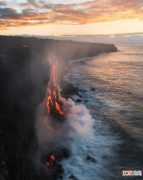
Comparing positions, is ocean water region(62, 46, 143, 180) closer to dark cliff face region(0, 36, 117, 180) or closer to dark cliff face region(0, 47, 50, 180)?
dark cliff face region(0, 36, 117, 180)

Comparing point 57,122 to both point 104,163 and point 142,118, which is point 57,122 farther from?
point 142,118

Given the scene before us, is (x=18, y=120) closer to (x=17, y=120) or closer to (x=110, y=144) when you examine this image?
(x=17, y=120)

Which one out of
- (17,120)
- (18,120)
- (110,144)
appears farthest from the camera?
(110,144)

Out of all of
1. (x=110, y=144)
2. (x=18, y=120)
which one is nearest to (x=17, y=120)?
(x=18, y=120)

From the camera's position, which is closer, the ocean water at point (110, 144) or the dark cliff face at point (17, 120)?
the dark cliff face at point (17, 120)

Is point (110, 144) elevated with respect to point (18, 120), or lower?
lower

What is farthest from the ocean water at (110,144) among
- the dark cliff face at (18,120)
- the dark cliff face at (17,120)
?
the dark cliff face at (17,120)

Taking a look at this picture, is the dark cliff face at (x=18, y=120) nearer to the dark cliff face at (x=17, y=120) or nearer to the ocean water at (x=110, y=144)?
the dark cliff face at (x=17, y=120)

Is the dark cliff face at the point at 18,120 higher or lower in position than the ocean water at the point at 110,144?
higher

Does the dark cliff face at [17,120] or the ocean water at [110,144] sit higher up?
the dark cliff face at [17,120]

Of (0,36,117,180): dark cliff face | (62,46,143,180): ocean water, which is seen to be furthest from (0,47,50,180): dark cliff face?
(62,46,143,180): ocean water
